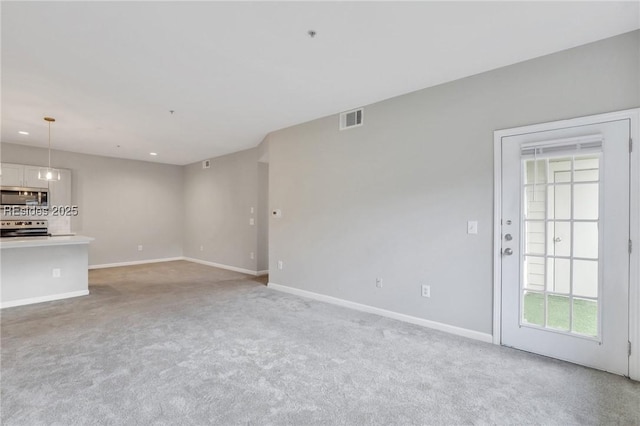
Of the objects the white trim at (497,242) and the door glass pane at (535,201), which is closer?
the door glass pane at (535,201)

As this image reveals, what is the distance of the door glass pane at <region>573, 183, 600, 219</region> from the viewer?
255 cm

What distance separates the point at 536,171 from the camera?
9.27ft

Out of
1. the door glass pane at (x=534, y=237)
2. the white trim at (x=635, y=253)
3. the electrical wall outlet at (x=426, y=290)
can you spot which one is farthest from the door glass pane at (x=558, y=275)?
the electrical wall outlet at (x=426, y=290)

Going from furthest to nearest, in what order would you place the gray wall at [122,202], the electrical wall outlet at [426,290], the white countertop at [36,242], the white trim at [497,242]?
the gray wall at [122,202], the white countertop at [36,242], the electrical wall outlet at [426,290], the white trim at [497,242]

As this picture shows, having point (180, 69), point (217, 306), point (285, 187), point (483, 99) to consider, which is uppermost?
point (180, 69)

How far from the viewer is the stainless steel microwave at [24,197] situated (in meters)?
5.75

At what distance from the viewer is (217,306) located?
4.17 metres

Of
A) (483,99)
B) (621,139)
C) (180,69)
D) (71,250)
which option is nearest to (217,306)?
(71,250)

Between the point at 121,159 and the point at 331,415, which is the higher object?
the point at 121,159

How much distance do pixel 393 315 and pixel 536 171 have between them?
2.16 meters

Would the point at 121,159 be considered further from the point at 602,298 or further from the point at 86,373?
the point at 602,298

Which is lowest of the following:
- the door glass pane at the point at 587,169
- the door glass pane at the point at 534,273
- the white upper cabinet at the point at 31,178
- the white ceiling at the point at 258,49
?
the door glass pane at the point at 534,273

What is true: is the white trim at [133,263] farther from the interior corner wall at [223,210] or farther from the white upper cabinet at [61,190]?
the white upper cabinet at [61,190]

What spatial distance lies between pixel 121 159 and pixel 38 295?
4060 millimetres
